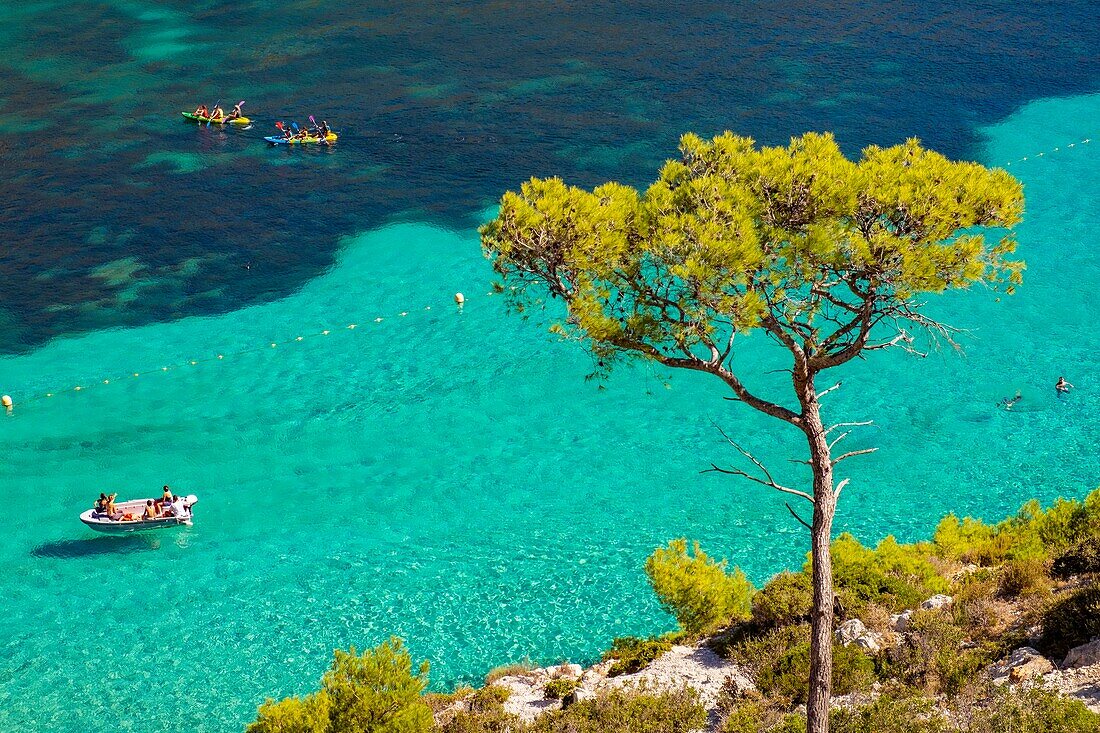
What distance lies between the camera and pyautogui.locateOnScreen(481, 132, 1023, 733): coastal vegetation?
9.91m

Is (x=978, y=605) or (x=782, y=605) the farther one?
(x=782, y=605)

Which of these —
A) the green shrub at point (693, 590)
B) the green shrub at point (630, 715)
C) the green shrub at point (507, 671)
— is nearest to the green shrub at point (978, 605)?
the green shrub at point (693, 590)

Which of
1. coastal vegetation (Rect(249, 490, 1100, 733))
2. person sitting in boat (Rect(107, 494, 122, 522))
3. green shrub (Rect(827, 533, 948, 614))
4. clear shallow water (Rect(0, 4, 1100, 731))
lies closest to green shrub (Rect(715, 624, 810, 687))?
coastal vegetation (Rect(249, 490, 1100, 733))

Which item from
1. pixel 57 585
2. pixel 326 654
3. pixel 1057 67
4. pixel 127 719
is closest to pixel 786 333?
pixel 326 654

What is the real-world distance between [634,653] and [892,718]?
5012mm

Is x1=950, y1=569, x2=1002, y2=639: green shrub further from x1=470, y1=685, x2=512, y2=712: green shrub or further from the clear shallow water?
x1=470, y1=685, x2=512, y2=712: green shrub

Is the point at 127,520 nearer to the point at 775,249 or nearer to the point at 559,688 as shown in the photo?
the point at 559,688

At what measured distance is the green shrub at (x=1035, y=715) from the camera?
10.4m

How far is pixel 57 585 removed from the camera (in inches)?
766

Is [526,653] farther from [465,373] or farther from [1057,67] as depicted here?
[1057,67]

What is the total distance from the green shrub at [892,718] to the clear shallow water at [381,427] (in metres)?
6.38

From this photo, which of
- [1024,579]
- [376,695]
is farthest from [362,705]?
[1024,579]

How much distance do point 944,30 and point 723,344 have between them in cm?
2677

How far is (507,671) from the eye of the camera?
16.4 meters
